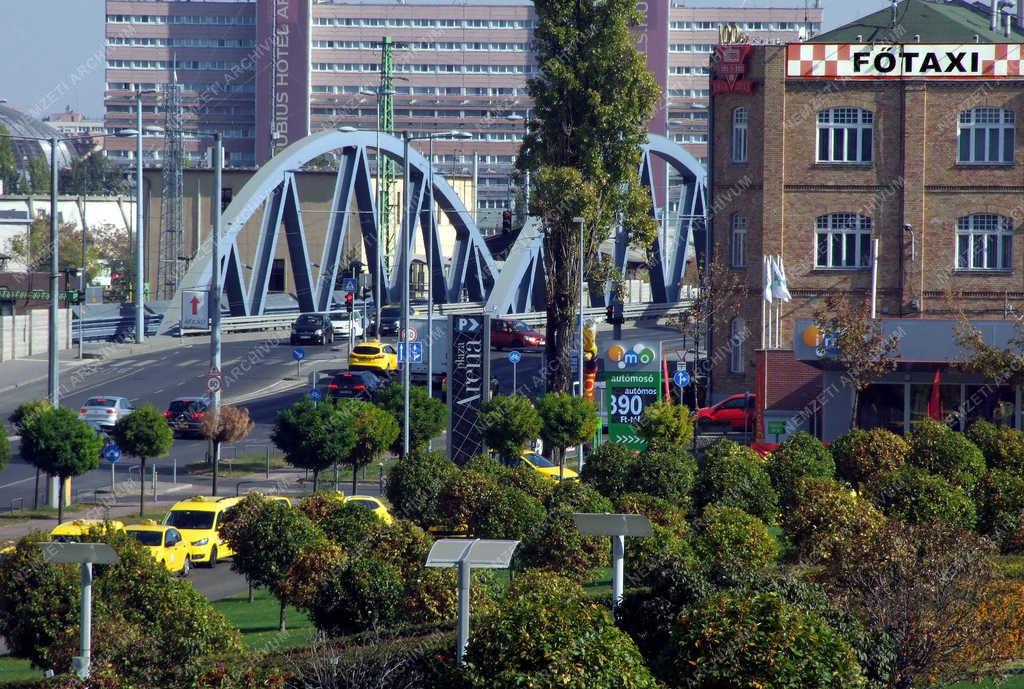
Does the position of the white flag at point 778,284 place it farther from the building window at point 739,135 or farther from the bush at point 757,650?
the bush at point 757,650

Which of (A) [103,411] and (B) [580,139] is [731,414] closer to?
(B) [580,139]

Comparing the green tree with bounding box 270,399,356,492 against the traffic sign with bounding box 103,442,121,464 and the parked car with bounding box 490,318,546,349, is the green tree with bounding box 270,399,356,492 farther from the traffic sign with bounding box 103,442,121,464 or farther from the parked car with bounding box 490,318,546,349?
the parked car with bounding box 490,318,546,349

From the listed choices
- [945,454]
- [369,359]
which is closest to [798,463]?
[945,454]

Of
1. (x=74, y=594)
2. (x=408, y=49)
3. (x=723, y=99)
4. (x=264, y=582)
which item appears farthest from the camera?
(x=408, y=49)

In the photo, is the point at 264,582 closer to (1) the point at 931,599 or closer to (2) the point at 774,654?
(1) the point at 931,599

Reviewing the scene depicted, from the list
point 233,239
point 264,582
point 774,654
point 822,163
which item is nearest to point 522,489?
point 264,582

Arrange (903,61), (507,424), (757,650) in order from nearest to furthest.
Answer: (757,650) → (507,424) → (903,61)
